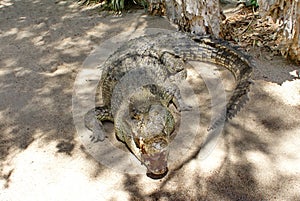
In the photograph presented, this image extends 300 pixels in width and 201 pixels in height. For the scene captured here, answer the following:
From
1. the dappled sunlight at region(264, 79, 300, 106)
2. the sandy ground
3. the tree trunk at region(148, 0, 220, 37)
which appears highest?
the tree trunk at region(148, 0, 220, 37)

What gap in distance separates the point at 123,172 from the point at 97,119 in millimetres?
767

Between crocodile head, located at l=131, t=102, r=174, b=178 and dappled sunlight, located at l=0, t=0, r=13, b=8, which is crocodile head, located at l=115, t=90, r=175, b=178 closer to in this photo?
crocodile head, located at l=131, t=102, r=174, b=178

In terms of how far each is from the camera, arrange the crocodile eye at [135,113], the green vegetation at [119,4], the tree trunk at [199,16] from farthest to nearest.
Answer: the green vegetation at [119,4], the tree trunk at [199,16], the crocodile eye at [135,113]

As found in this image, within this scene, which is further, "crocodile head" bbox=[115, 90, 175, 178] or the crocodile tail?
the crocodile tail

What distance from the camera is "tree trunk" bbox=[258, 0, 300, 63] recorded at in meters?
3.62

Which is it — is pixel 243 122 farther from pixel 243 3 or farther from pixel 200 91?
pixel 243 3

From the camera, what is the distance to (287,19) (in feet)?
12.2

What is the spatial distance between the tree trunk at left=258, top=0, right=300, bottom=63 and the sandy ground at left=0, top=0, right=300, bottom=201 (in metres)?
0.16

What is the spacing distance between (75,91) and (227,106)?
1837 millimetres

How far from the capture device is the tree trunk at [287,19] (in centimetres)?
362

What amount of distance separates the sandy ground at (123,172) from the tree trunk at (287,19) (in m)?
0.16

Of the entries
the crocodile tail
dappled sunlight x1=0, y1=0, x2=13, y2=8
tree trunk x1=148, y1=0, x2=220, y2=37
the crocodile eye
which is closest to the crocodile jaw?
the crocodile eye

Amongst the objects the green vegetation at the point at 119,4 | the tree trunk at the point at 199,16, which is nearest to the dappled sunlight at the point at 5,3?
the green vegetation at the point at 119,4

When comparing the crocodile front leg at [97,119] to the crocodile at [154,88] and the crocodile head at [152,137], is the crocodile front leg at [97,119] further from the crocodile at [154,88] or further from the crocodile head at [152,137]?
the crocodile head at [152,137]
